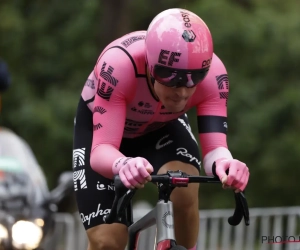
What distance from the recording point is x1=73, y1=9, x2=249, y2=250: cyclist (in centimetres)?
455

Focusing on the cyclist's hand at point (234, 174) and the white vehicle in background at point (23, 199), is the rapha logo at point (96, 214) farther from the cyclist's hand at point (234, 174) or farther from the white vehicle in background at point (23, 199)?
the white vehicle in background at point (23, 199)

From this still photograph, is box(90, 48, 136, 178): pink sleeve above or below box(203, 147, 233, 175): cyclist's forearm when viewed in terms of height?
above

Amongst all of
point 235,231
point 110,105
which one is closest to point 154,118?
point 110,105

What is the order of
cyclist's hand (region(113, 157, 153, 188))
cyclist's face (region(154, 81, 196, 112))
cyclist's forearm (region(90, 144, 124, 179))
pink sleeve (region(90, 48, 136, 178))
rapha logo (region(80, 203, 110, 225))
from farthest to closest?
rapha logo (region(80, 203, 110, 225)) < pink sleeve (region(90, 48, 136, 178)) < cyclist's forearm (region(90, 144, 124, 179)) < cyclist's face (region(154, 81, 196, 112)) < cyclist's hand (region(113, 157, 153, 188))

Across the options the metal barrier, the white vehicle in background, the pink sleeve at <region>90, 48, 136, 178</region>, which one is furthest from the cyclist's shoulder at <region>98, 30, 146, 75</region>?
the metal barrier

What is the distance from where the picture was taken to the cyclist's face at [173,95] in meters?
4.63

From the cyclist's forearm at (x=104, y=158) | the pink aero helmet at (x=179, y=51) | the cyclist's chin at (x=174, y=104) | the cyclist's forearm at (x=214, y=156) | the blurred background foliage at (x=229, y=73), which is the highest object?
the blurred background foliage at (x=229, y=73)

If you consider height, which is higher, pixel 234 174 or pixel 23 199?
pixel 23 199

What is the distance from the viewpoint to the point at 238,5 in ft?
47.3

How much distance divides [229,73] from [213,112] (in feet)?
29.0

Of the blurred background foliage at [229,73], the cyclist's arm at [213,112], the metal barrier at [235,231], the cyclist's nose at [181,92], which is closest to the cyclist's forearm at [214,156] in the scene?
the cyclist's arm at [213,112]

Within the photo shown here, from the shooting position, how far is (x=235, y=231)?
10016 mm

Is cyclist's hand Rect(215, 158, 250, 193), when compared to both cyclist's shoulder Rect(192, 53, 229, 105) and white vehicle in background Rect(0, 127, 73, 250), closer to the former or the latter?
cyclist's shoulder Rect(192, 53, 229, 105)

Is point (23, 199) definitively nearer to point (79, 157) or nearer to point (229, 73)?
point (79, 157)
